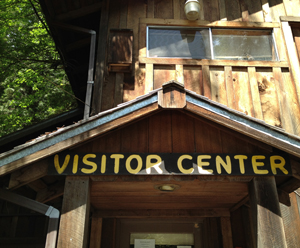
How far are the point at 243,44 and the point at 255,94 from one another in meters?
1.33

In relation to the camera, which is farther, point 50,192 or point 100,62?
point 100,62

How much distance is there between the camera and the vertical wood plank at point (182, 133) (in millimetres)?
4402

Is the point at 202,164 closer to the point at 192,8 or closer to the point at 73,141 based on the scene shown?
the point at 73,141

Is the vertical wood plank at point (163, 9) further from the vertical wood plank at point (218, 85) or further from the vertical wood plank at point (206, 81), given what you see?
the vertical wood plank at point (218, 85)

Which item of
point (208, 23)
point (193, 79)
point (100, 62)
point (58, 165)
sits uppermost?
point (208, 23)

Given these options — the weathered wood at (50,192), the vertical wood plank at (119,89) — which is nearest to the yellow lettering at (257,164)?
the vertical wood plank at (119,89)

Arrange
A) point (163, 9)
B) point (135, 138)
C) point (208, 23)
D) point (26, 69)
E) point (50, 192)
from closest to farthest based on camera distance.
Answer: point (135, 138)
point (50, 192)
point (208, 23)
point (163, 9)
point (26, 69)

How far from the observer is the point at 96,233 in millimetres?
5852

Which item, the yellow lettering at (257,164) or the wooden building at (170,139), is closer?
the wooden building at (170,139)

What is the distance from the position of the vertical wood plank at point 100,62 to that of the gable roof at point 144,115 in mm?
1618

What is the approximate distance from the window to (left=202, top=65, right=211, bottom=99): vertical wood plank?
39cm

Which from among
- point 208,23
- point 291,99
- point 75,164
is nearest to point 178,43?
point 208,23

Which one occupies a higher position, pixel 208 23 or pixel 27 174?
pixel 208 23

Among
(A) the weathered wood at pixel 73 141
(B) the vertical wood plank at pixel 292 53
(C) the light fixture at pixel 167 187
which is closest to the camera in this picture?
(A) the weathered wood at pixel 73 141
